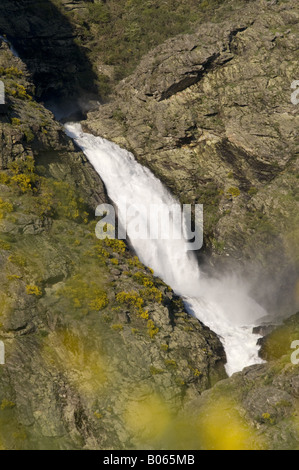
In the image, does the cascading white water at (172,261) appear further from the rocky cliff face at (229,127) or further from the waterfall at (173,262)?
the rocky cliff face at (229,127)

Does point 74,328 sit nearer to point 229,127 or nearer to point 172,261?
point 172,261

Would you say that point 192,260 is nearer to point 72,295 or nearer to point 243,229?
point 243,229

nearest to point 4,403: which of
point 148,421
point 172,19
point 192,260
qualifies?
point 148,421

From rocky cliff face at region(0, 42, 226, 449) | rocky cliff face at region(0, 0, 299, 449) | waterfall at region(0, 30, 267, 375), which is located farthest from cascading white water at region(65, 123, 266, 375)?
rocky cliff face at region(0, 42, 226, 449)

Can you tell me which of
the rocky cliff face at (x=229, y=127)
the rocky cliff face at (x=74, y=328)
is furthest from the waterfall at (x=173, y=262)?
the rocky cliff face at (x=74, y=328)

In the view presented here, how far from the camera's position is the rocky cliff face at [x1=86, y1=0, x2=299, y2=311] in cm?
5756

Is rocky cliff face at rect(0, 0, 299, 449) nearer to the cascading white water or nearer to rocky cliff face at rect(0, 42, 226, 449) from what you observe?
rocky cliff face at rect(0, 42, 226, 449)

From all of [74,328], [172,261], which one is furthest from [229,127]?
[74,328]

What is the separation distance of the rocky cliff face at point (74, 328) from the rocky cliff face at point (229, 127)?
16398 millimetres

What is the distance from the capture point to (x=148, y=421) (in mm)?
32781

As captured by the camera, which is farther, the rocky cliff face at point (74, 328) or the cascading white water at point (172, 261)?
the cascading white water at point (172, 261)

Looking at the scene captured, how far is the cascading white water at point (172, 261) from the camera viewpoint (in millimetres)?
48466

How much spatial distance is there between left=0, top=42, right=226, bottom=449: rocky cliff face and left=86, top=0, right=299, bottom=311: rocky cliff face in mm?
16398

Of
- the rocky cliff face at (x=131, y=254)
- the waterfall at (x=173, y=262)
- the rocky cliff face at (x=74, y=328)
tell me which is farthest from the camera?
the waterfall at (x=173, y=262)
